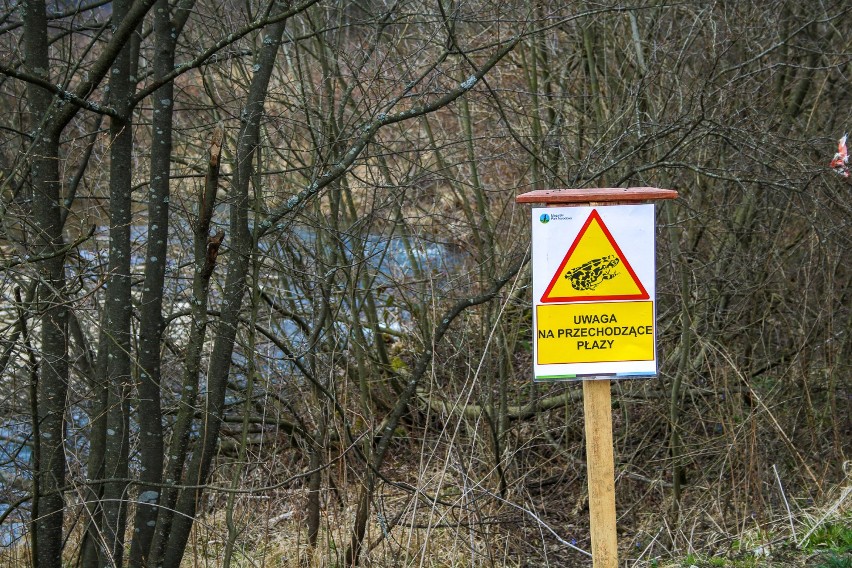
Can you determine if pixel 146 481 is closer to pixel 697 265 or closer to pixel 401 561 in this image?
pixel 401 561

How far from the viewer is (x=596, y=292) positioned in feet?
10.9

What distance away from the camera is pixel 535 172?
7199 mm

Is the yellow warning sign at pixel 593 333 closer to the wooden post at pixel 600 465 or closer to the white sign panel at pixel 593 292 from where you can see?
the white sign panel at pixel 593 292

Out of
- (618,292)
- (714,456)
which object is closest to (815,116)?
(714,456)

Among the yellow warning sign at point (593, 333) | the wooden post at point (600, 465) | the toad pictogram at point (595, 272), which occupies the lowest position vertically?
the wooden post at point (600, 465)

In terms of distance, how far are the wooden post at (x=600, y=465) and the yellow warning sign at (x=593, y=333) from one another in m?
0.13

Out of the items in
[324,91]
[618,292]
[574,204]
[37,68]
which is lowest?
[618,292]

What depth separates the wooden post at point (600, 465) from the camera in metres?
3.35

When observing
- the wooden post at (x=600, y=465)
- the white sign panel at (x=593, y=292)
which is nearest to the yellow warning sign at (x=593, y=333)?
the white sign panel at (x=593, y=292)

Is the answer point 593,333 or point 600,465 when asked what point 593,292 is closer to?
point 593,333

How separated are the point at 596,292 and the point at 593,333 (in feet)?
0.51

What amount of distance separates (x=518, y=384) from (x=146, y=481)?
12.0 ft

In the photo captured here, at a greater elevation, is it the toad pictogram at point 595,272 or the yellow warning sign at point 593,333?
the toad pictogram at point 595,272

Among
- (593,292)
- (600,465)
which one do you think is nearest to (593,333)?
(593,292)
